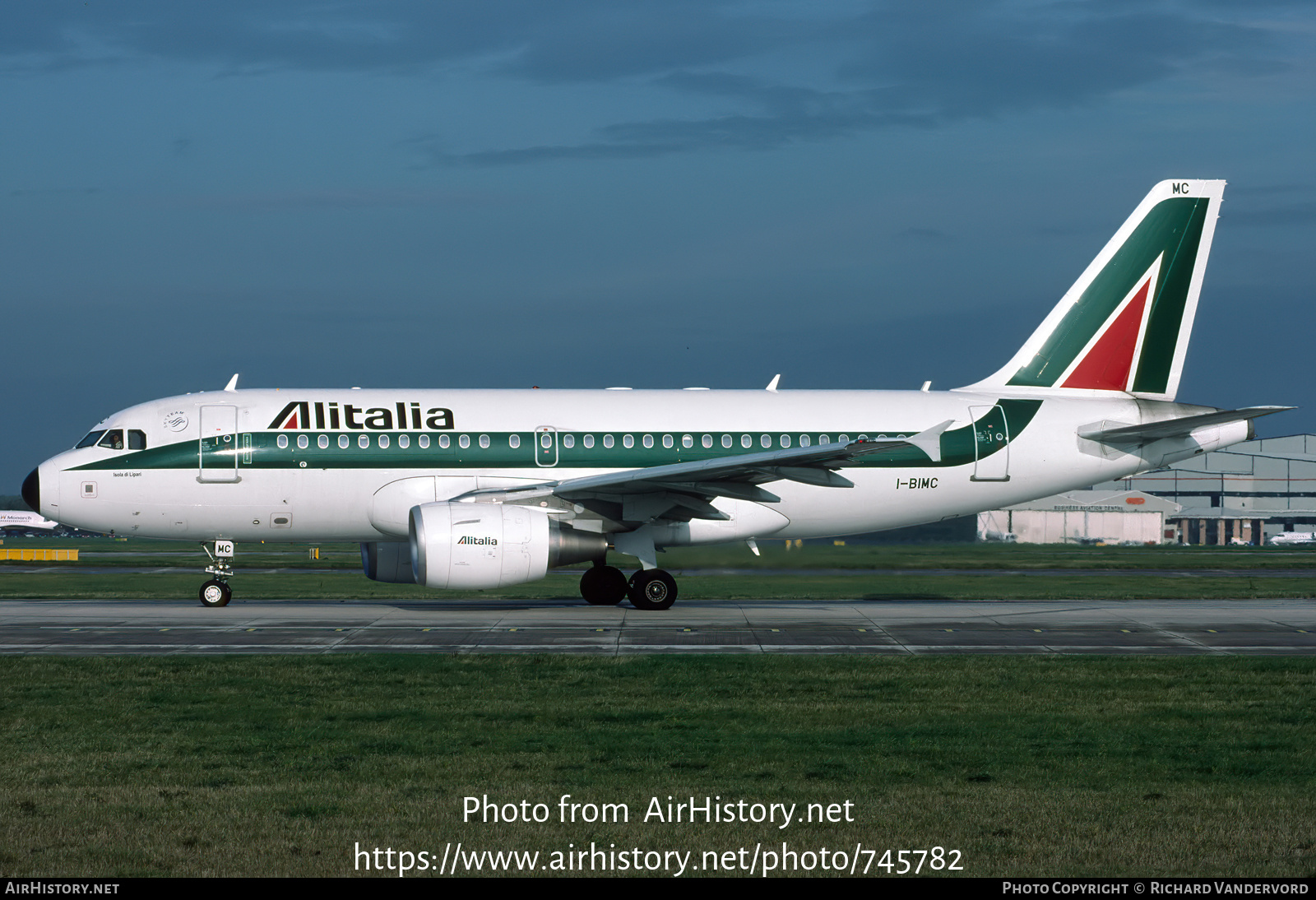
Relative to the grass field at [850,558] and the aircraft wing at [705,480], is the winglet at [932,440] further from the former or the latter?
the grass field at [850,558]

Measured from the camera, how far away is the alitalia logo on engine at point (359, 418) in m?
25.5

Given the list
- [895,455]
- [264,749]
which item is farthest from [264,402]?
[264,749]

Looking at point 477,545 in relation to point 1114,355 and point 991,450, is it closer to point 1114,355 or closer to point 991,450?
point 991,450

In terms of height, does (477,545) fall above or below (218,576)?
above

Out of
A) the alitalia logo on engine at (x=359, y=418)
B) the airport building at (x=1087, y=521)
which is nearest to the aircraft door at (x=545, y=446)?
the alitalia logo on engine at (x=359, y=418)

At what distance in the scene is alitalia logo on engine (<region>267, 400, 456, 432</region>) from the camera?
25.5 m

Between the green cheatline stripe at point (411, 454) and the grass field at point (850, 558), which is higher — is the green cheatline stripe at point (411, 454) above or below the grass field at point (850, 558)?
above

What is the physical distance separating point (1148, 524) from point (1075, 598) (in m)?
72.1

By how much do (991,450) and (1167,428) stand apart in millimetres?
3393

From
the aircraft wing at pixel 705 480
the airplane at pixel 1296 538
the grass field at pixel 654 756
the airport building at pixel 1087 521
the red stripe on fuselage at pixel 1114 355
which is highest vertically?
the red stripe on fuselage at pixel 1114 355

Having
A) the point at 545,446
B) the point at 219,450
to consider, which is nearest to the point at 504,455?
the point at 545,446

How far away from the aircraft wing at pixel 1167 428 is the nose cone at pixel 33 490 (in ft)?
67.1

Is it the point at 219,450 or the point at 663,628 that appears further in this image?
the point at 219,450

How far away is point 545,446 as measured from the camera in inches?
1006
